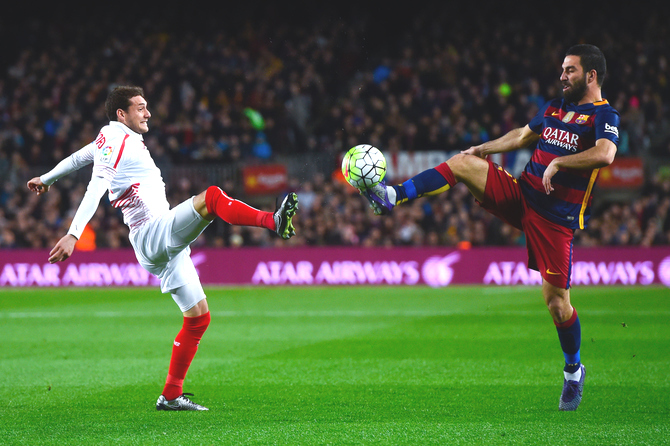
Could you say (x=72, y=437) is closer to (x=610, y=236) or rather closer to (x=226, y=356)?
(x=226, y=356)

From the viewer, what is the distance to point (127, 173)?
5555 millimetres

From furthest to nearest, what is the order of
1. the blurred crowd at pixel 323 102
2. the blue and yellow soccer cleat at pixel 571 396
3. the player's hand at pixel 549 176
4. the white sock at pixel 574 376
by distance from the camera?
the blurred crowd at pixel 323 102 → the white sock at pixel 574 376 → the blue and yellow soccer cleat at pixel 571 396 → the player's hand at pixel 549 176

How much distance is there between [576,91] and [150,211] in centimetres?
318

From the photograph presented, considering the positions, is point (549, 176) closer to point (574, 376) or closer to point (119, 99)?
point (574, 376)

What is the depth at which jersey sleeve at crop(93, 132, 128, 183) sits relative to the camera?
545cm

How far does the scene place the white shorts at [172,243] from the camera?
5332mm

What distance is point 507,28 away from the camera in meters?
23.5

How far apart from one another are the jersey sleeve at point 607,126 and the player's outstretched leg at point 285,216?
2.13 meters

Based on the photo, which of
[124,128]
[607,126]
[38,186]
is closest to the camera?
[607,126]

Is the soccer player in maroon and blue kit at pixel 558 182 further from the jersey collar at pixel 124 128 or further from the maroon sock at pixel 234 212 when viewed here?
the jersey collar at pixel 124 128

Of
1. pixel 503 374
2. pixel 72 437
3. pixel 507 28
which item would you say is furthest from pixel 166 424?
pixel 507 28

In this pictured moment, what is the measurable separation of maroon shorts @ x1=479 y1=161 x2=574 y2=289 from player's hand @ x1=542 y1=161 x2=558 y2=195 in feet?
1.26

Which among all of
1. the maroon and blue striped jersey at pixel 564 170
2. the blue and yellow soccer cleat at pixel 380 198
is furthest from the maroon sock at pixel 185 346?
the maroon and blue striped jersey at pixel 564 170

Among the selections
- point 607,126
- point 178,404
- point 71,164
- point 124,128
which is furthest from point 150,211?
point 607,126
